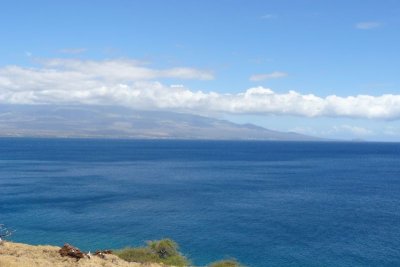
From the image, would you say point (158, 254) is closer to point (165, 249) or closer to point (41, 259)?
point (165, 249)

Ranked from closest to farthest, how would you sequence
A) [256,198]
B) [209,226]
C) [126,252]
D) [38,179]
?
1. [126,252]
2. [209,226]
3. [256,198]
4. [38,179]

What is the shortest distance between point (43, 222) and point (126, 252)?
152ft

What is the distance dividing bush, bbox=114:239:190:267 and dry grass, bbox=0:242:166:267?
13399 millimetres

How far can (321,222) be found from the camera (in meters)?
109

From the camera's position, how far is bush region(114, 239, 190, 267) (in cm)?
6469

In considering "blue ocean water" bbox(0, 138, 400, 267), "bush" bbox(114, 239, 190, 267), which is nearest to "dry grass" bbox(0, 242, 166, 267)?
"bush" bbox(114, 239, 190, 267)

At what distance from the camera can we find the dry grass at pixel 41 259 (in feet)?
137

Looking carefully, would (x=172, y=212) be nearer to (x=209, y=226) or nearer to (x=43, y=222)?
(x=209, y=226)

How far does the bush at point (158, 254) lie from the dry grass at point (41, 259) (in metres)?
13.4

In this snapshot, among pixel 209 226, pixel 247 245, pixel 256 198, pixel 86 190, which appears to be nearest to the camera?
pixel 247 245

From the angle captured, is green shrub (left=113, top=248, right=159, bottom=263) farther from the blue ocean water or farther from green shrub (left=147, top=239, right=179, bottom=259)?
the blue ocean water

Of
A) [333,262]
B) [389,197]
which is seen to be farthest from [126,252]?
[389,197]

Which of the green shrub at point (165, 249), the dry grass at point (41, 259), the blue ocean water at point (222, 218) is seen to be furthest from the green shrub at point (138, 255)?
the blue ocean water at point (222, 218)

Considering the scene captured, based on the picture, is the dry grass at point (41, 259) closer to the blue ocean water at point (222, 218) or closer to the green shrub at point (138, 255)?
the green shrub at point (138, 255)
